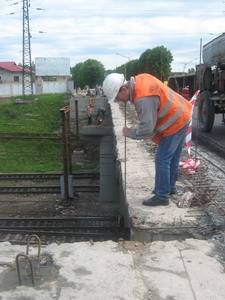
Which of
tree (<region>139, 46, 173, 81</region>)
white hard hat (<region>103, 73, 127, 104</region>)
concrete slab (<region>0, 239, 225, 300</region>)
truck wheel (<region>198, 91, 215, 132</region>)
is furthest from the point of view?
tree (<region>139, 46, 173, 81</region>)

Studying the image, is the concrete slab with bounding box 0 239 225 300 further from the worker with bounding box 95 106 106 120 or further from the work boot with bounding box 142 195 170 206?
the worker with bounding box 95 106 106 120

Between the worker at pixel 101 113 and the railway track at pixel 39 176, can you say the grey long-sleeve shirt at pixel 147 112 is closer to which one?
the railway track at pixel 39 176

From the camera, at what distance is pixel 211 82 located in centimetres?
1110

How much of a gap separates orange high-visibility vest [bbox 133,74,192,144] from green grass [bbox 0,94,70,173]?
7610 mm

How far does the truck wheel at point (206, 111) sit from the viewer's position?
1078 centimetres

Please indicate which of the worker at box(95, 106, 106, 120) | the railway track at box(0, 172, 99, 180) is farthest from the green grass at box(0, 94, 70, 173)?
the worker at box(95, 106, 106, 120)

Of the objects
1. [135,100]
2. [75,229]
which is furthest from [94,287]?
[75,229]

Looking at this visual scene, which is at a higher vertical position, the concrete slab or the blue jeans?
the blue jeans

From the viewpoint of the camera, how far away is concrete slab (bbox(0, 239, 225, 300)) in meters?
2.88

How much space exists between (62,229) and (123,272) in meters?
5.90

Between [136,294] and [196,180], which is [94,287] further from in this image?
[196,180]

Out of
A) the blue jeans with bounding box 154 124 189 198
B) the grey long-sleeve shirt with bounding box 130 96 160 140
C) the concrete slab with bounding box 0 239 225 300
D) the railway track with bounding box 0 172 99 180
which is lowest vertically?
the railway track with bounding box 0 172 99 180

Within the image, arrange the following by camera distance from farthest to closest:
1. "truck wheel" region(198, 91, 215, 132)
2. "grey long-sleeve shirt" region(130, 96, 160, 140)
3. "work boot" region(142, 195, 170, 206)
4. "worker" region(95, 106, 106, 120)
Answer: "worker" region(95, 106, 106, 120) < "truck wheel" region(198, 91, 215, 132) < "work boot" region(142, 195, 170, 206) < "grey long-sleeve shirt" region(130, 96, 160, 140)

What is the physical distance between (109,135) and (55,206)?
3623 millimetres
